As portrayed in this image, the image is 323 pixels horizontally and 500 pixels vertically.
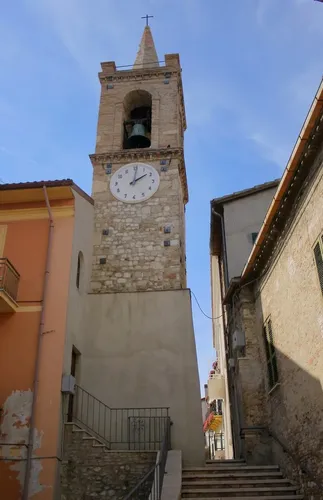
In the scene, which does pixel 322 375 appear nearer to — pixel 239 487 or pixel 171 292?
pixel 239 487

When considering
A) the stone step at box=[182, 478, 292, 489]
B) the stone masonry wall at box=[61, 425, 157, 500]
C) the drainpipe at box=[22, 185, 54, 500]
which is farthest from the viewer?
the stone masonry wall at box=[61, 425, 157, 500]

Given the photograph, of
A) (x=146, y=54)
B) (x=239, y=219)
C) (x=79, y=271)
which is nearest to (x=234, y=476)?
(x=79, y=271)

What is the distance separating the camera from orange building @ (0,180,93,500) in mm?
10148

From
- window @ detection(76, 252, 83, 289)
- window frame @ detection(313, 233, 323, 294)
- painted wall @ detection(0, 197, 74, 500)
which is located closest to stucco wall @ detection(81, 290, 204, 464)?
window @ detection(76, 252, 83, 289)

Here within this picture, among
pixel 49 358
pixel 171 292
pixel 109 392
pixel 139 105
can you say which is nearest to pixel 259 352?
pixel 171 292

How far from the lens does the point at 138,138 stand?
17.2 m

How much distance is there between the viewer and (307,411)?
8617 millimetres

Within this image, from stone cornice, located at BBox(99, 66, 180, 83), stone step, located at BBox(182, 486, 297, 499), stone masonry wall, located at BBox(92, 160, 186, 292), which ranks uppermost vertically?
stone cornice, located at BBox(99, 66, 180, 83)

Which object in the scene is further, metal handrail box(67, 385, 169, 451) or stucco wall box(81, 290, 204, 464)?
stucco wall box(81, 290, 204, 464)

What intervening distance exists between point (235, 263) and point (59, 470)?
7.49m

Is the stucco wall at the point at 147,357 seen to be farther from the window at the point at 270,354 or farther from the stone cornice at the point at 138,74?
the stone cornice at the point at 138,74

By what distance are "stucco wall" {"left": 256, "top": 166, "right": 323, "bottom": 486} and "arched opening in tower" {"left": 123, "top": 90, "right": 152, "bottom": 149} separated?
319 inches

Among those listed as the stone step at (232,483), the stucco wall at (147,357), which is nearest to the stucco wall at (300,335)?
the stone step at (232,483)

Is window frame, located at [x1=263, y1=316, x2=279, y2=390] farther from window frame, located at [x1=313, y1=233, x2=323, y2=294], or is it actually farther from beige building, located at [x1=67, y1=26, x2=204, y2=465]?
window frame, located at [x1=313, y1=233, x2=323, y2=294]
